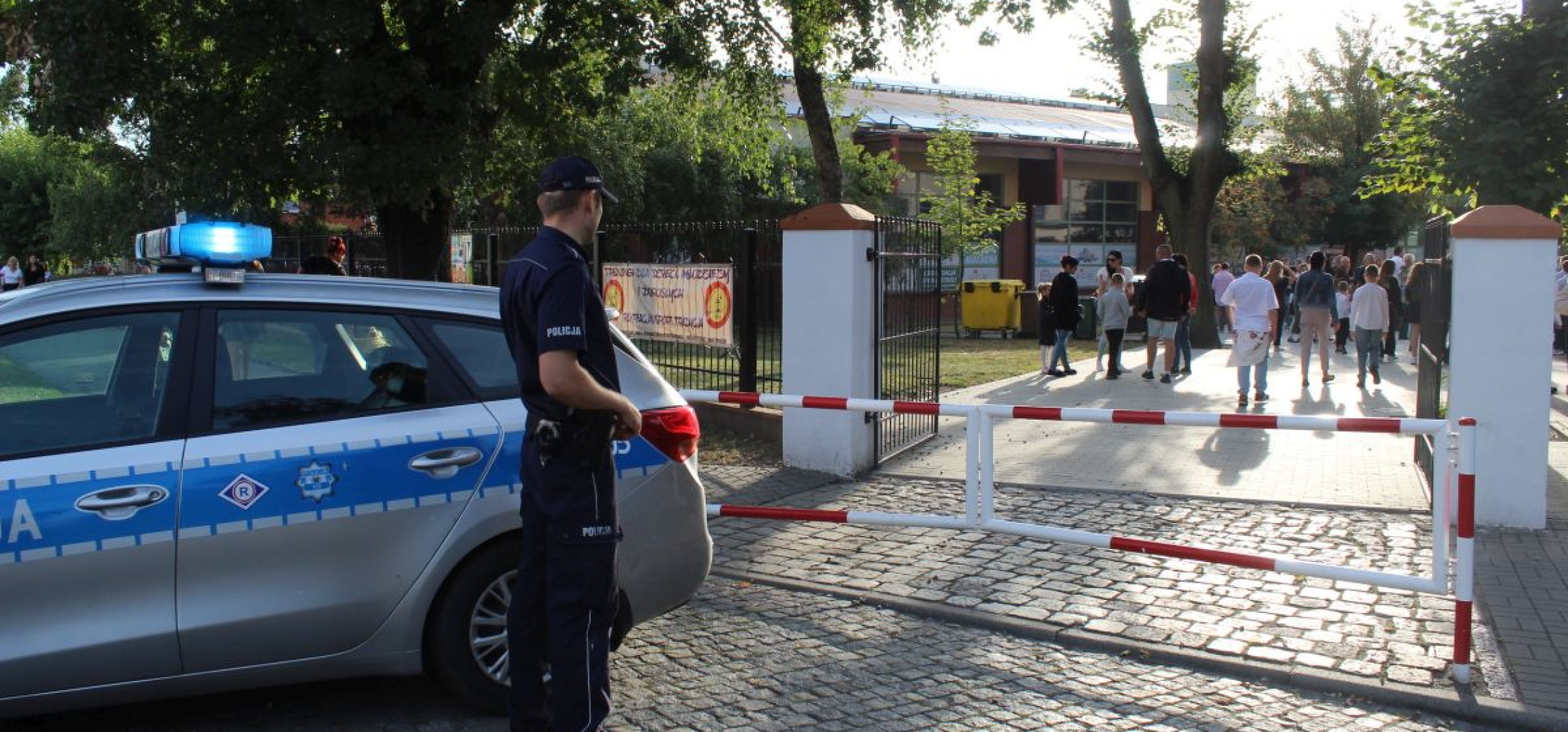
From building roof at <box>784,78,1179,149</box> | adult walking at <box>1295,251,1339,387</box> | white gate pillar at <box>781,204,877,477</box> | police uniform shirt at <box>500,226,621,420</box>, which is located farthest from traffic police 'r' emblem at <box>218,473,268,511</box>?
building roof at <box>784,78,1179,149</box>

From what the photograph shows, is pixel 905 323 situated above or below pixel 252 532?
above

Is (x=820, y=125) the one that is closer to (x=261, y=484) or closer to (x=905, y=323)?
(x=905, y=323)

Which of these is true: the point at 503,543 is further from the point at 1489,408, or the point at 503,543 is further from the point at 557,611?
the point at 1489,408

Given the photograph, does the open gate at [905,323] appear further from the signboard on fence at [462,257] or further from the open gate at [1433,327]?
the signboard on fence at [462,257]

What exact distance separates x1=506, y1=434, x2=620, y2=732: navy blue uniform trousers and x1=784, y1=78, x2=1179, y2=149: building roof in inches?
1086

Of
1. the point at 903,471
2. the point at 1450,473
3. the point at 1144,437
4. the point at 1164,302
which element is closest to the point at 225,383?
the point at 1450,473

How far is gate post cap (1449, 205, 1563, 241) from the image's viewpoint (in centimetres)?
745

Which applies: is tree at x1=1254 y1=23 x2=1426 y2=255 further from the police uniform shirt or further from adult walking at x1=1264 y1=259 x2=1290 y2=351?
the police uniform shirt

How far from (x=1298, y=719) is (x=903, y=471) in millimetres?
5046

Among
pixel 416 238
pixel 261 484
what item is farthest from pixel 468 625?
pixel 416 238

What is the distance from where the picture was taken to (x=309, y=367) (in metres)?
4.50

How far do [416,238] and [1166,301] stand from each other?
28.4 feet

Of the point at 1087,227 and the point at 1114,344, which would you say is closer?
the point at 1114,344

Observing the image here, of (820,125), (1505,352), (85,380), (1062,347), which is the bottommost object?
(1062,347)
